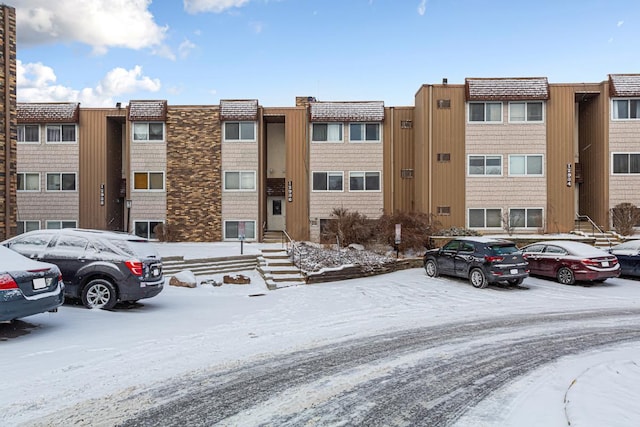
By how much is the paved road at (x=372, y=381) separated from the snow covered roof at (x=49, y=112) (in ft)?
82.9

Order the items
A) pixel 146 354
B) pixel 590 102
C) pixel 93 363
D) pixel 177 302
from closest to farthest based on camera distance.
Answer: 1. pixel 93 363
2. pixel 146 354
3. pixel 177 302
4. pixel 590 102

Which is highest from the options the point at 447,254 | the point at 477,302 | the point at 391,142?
the point at 391,142

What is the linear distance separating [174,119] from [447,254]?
18393 millimetres

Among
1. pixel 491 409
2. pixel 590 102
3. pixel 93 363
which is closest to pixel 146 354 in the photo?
pixel 93 363

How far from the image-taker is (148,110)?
26562 mm

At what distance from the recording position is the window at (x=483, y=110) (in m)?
25.0

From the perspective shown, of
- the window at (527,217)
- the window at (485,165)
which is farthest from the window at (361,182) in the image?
the window at (527,217)

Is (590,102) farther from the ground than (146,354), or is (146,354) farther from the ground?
(590,102)

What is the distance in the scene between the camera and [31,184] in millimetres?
27047

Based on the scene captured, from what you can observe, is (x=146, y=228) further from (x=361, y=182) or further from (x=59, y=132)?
(x=361, y=182)

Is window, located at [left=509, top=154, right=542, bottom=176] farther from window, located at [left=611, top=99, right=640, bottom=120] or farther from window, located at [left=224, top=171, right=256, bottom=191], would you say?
window, located at [left=224, top=171, right=256, bottom=191]

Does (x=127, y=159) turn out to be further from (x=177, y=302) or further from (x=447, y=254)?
(x=447, y=254)

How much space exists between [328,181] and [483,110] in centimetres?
942

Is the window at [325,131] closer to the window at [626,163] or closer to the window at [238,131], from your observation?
the window at [238,131]
